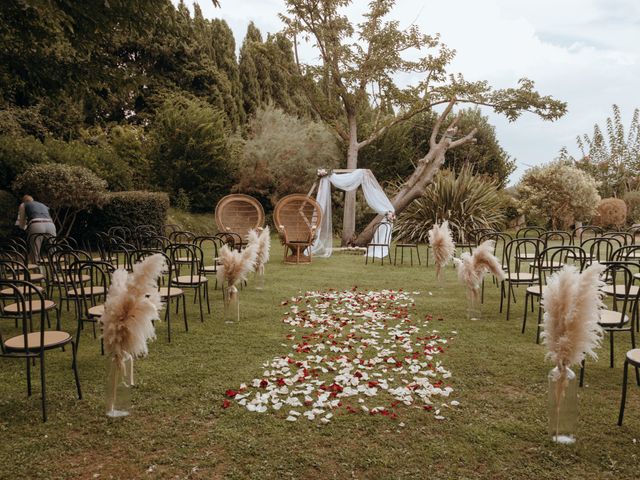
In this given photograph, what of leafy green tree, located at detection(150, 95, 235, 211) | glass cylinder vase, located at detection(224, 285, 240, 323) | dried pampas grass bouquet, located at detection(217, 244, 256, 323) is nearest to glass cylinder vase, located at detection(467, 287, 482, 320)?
dried pampas grass bouquet, located at detection(217, 244, 256, 323)

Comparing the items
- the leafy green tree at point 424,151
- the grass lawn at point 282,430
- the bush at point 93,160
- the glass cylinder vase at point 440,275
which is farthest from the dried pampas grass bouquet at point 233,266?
the leafy green tree at point 424,151

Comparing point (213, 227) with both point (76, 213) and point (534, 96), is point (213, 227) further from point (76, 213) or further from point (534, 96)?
point (534, 96)

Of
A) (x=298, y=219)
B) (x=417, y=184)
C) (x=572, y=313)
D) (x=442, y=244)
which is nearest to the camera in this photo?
(x=572, y=313)

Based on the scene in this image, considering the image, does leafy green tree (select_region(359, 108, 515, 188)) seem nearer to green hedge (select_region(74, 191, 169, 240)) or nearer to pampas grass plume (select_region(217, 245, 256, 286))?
green hedge (select_region(74, 191, 169, 240))

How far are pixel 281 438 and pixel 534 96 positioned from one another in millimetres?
14123

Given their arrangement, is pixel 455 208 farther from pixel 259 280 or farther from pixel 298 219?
pixel 259 280

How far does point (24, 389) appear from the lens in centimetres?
357

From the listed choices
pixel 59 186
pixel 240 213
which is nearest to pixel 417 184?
pixel 240 213

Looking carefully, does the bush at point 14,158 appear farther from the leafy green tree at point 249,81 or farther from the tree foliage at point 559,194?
the tree foliage at point 559,194

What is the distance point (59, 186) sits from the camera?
9.95 metres

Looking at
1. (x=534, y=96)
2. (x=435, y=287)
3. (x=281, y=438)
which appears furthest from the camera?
(x=534, y=96)

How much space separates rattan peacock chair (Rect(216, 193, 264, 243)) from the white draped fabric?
143 cm

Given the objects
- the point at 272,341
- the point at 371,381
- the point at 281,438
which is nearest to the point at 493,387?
the point at 371,381

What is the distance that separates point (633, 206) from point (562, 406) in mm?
16419
